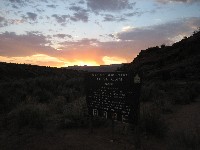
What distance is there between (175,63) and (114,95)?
25400mm

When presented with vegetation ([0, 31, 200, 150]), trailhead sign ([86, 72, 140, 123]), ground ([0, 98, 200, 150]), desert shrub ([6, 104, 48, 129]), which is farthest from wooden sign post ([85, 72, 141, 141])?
desert shrub ([6, 104, 48, 129])

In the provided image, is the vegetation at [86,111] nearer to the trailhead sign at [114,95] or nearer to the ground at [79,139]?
the ground at [79,139]

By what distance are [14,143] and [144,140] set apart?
382 cm

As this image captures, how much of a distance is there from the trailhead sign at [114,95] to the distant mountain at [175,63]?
13.8 m

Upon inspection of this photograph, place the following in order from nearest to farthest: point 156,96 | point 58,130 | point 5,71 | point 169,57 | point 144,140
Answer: point 144,140 → point 58,130 → point 156,96 → point 169,57 → point 5,71

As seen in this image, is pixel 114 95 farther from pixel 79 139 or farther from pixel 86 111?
pixel 86 111

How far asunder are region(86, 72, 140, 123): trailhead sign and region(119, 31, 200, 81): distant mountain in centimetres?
1378

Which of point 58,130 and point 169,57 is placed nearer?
point 58,130

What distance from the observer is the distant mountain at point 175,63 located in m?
26.7

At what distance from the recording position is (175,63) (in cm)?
3219

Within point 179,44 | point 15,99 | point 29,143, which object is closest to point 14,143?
point 29,143

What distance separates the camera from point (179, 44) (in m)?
38.8

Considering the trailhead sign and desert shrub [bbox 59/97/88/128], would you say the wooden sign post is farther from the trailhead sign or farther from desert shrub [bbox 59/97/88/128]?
desert shrub [bbox 59/97/88/128]

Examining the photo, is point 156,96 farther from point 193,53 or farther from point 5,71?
point 5,71
